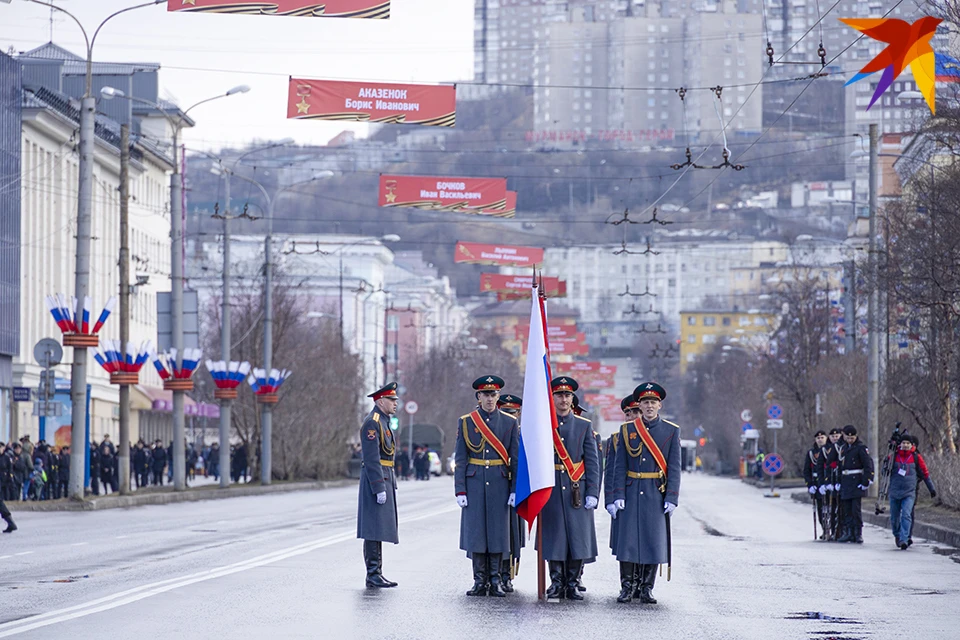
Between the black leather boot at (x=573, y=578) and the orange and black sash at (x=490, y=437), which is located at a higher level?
the orange and black sash at (x=490, y=437)

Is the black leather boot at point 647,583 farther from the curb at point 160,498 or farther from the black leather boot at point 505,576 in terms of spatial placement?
the curb at point 160,498

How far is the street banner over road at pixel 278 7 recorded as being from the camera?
2898 cm

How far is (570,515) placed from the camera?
50.6 ft

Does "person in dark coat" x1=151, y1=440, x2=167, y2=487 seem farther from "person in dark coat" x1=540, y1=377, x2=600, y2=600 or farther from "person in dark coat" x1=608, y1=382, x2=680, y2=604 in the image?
"person in dark coat" x1=608, y1=382, x2=680, y2=604

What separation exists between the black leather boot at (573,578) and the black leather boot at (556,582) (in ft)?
0.20

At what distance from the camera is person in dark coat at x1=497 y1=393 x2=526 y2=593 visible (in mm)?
15680

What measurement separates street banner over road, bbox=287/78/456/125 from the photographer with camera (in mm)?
12335

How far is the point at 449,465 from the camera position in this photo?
8756 centimetres

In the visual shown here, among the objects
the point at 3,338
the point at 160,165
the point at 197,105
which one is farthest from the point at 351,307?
Result: the point at 197,105

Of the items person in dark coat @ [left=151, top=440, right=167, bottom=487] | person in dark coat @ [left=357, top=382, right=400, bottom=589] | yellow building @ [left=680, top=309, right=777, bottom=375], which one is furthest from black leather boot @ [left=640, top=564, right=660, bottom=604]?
yellow building @ [left=680, top=309, right=777, bottom=375]

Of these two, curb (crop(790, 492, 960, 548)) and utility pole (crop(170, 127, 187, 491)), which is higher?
utility pole (crop(170, 127, 187, 491))

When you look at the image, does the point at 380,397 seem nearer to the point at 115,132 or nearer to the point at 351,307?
the point at 115,132

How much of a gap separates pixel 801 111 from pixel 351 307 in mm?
33253

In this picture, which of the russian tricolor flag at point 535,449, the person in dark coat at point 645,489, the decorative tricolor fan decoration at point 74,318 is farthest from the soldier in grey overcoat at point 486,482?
the decorative tricolor fan decoration at point 74,318
